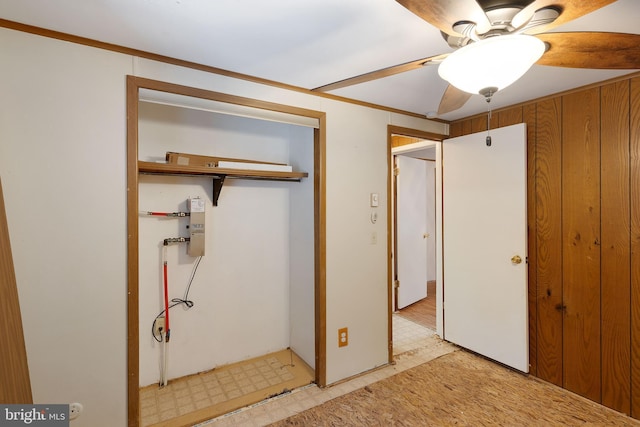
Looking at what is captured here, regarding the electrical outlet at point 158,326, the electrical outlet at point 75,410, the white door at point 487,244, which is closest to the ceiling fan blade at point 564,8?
the white door at point 487,244

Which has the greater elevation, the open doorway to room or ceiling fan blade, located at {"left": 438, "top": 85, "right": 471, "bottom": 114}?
ceiling fan blade, located at {"left": 438, "top": 85, "right": 471, "bottom": 114}

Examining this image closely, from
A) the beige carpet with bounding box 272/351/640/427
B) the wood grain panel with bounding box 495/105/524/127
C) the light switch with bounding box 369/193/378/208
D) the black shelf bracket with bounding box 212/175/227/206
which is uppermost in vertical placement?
the wood grain panel with bounding box 495/105/524/127

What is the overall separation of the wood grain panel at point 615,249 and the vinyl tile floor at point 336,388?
45.2 inches

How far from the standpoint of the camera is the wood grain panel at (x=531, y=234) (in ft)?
8.01

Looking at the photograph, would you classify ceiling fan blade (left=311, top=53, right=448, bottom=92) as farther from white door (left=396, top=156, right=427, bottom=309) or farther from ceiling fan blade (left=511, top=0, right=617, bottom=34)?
white door (left=396, top=156, right=427, bottom=309)

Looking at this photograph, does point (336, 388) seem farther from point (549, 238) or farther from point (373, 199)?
point (549, 238)

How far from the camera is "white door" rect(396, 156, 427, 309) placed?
390 centimetres

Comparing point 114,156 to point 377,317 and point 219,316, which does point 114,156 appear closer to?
point 219,316

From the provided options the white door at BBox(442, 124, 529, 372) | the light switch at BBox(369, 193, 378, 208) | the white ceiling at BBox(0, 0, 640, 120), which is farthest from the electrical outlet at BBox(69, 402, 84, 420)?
the white door at BBox(442, 124, 529, 372)

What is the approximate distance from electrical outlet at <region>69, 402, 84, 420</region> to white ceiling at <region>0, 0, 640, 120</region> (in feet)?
6.06

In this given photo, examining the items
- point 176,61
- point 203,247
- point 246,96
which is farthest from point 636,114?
point 203,247

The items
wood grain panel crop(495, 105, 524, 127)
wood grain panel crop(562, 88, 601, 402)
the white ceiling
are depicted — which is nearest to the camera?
the white ceiling

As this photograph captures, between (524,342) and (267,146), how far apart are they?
267 cm

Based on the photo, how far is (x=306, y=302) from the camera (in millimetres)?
2555
